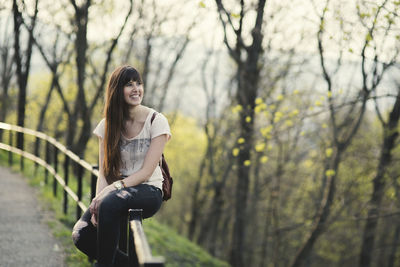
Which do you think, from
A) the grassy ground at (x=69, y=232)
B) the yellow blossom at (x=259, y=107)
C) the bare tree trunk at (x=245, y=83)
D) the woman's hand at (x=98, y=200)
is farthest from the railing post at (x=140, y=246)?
the bare tree trunk at (x=245, y=83)

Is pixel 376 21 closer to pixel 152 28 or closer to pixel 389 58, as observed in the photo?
pixel 389 58

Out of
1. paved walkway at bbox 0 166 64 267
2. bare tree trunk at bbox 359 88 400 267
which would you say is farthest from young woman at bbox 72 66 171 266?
bare tree trunk at bbox 359 88 400 267

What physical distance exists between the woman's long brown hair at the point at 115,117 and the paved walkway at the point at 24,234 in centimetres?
194

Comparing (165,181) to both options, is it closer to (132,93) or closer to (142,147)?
(142,147)

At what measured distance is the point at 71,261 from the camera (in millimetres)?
4906

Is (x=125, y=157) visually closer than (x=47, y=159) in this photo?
Yes

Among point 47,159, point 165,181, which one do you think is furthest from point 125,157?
point 47,159

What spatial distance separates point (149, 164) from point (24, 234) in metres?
3.32

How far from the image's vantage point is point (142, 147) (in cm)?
343

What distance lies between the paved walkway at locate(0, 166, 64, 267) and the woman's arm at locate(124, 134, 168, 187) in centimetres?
211

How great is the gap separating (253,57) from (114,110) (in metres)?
6.78

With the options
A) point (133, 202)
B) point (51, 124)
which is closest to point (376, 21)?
point (133, 202)

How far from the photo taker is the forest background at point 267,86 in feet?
27.9

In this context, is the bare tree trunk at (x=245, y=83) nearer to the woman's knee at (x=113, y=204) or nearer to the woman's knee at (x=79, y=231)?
the woman's knee at (x=79, y=231)
